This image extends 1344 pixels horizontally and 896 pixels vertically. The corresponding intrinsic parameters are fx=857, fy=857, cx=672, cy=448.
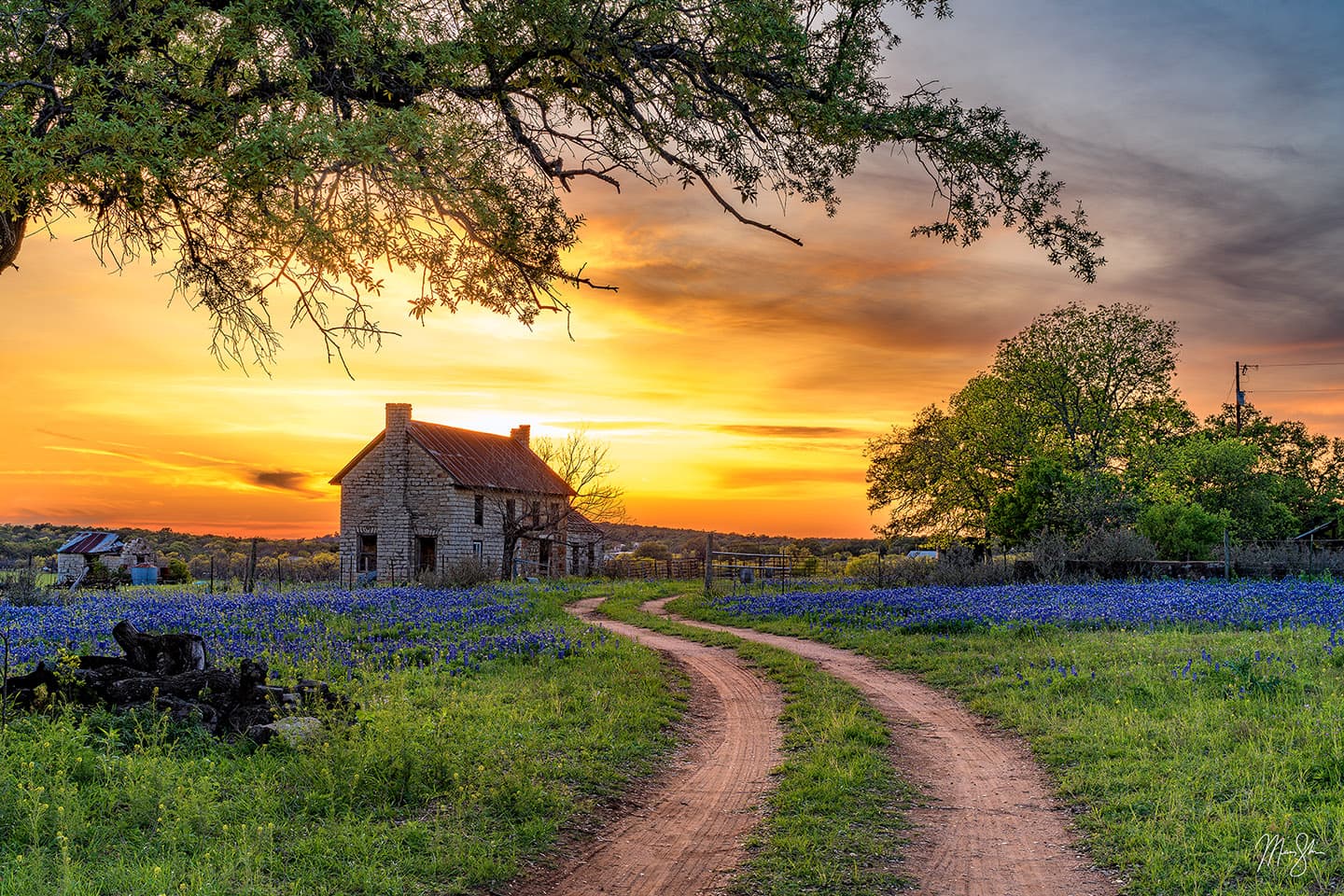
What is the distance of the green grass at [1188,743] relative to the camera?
6184 mm

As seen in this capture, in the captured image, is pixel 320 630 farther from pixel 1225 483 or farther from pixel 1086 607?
pixel 1225 483

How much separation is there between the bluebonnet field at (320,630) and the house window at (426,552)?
21.7 m

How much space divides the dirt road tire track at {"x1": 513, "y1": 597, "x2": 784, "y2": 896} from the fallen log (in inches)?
129

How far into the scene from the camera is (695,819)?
760 centimetres

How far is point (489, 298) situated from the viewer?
10148mm

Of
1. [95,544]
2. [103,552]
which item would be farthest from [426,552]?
[95,544]

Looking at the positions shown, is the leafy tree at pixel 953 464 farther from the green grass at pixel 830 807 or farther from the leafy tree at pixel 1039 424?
the green grass at pixel 830 807

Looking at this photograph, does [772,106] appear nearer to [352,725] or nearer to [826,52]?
[826,52]

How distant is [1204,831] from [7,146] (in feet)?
34.9

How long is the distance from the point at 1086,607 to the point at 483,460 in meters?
37.4

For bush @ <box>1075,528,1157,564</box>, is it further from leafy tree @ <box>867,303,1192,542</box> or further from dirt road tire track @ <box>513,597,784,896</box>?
dirt road tire track @ <box>513,597,784,896</box>

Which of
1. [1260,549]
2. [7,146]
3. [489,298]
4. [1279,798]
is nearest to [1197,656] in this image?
[1279,798]

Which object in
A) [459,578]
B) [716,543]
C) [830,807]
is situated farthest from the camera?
[716,543]

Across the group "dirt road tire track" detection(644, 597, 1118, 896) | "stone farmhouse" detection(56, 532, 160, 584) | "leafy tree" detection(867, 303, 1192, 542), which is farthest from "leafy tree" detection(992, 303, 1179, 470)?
"stone farmhouse" detection(56, 532, 160, 584)
